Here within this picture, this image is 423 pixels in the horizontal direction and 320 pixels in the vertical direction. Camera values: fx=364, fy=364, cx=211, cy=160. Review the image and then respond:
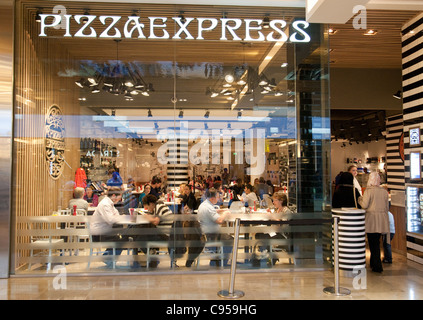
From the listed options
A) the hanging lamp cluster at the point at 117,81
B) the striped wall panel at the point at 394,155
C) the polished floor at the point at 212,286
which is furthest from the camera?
the striped wall panel at the point at 394,155

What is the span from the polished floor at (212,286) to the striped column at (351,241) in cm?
19

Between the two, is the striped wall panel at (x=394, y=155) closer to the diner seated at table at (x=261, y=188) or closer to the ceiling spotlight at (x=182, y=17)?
the diner seated at table at (x=261, y=188)

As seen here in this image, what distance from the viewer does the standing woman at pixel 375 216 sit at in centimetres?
542

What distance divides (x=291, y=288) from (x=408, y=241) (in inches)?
109

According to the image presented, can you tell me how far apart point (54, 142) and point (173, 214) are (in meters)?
2.31

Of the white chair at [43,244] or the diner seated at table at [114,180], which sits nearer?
the white chair at [43,244]

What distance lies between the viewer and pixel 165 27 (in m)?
5.68

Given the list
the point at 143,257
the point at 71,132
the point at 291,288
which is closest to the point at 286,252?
the point at 291,288

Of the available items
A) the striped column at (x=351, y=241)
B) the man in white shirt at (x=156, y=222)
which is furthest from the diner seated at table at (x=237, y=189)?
the striped column at (x=351, y=241)

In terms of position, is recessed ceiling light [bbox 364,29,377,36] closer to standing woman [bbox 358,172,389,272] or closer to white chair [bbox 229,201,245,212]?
standing woman [bbox 358,172,389,272]

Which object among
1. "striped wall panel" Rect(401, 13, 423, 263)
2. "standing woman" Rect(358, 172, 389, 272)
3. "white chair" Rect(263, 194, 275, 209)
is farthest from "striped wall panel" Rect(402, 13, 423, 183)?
"white chair" Rect(263, 194, 275, 209)

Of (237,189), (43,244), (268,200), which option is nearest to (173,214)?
(237,189)

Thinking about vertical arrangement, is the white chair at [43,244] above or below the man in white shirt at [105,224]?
below
